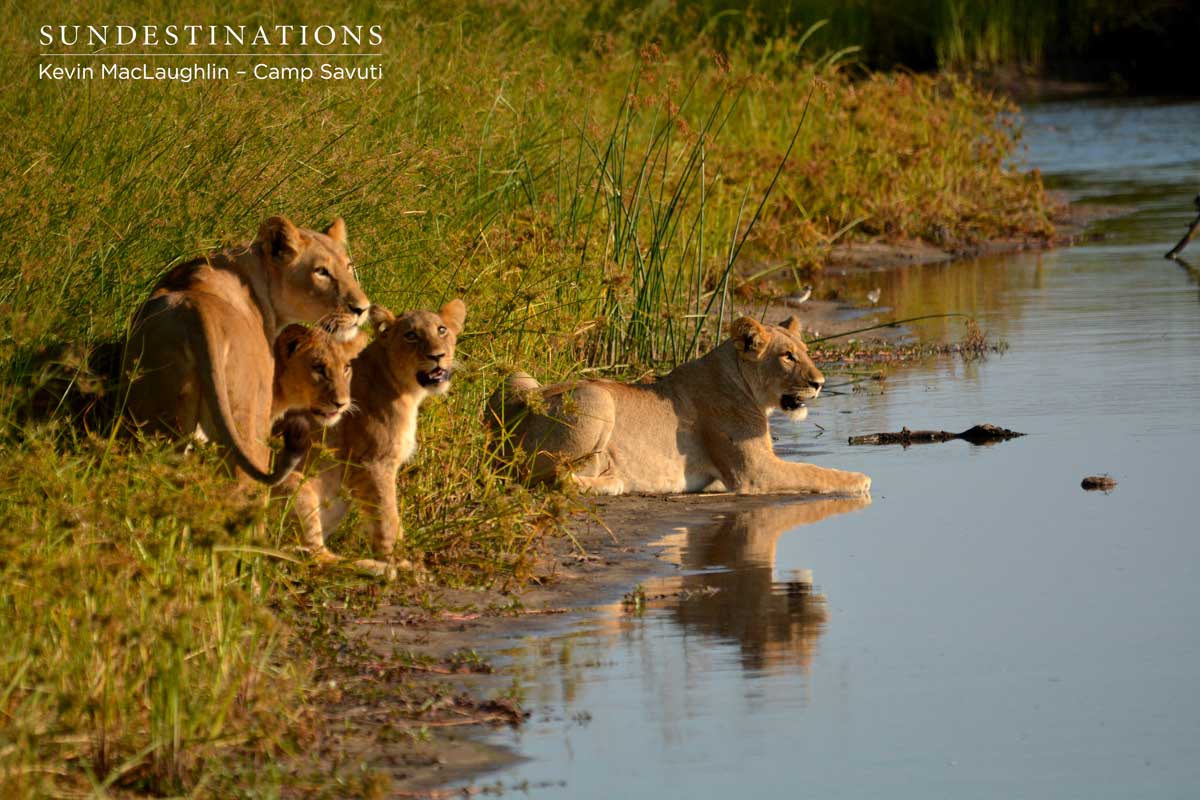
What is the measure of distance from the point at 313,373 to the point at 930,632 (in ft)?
7.54

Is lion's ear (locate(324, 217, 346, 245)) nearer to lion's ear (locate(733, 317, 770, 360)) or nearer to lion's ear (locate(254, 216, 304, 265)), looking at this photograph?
lion's ear (locate(254, 216, 304, 265))

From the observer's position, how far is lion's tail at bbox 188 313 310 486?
6246 mm

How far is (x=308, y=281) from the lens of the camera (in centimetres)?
726

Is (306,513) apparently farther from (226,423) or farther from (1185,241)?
(1185,241)

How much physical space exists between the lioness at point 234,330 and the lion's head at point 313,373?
6 cm

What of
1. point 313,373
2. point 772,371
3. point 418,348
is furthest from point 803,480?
point 313,373

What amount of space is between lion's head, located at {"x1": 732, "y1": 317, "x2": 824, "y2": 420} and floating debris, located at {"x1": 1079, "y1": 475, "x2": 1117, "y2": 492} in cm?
138

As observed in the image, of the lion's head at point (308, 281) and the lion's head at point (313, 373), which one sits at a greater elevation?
the lion's head at point (308, 281)

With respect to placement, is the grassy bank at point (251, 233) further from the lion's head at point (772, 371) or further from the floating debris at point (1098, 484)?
the floating debris at point (1098, 484)

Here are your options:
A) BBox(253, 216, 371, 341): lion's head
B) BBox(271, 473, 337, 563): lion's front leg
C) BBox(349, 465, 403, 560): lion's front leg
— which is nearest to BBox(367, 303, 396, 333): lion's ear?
BBox(253, 216, 371, 341): lion's head

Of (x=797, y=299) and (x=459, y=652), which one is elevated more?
(x=797, y=299)

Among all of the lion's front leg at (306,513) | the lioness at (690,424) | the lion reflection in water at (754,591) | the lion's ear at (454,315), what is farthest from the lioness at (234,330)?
the lioness at (690,424)

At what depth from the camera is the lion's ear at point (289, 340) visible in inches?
287

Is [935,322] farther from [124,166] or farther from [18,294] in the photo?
[18,294]
